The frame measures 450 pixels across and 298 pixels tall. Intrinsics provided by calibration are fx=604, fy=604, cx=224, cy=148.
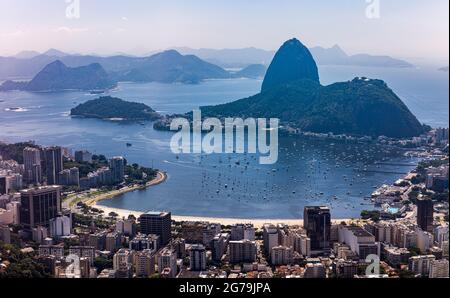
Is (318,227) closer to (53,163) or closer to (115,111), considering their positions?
(53,163)

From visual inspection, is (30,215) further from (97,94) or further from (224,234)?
(97,94)

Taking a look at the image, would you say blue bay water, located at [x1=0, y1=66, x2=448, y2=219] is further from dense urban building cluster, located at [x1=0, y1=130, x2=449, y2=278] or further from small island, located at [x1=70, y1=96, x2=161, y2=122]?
dense urban building cluster, located at [x1=0, y1=130, x2=449, y2=278]

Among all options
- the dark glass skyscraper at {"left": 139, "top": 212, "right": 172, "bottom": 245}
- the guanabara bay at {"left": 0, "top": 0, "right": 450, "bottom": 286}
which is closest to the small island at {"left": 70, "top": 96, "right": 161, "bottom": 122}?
the guanabara bay at {"left": 0, "top": 0, "right": 450, "bottom": 286}

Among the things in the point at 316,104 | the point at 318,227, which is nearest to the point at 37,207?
the point at 318,227

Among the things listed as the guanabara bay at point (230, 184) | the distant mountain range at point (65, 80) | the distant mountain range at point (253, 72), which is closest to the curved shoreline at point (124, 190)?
the guanabara bay at point (230, 184)

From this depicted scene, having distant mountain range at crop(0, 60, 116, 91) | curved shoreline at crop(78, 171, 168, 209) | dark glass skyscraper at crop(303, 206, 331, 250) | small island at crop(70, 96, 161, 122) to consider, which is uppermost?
distant mountain range at crop(0, 60, 116, 91)
